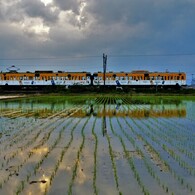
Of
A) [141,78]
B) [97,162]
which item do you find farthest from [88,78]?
[97,162]

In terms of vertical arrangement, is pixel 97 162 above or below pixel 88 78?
below

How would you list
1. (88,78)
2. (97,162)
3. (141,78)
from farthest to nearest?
(88,78) → (141,78) → (97,162)

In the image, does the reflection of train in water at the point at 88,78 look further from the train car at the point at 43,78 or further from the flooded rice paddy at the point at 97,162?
the flooded rice paddy at the point at 97,162

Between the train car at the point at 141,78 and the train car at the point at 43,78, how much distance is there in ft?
6.09

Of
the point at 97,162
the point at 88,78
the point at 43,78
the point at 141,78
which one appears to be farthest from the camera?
the point at 88,78

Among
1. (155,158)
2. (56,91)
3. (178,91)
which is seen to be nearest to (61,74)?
(56,91)

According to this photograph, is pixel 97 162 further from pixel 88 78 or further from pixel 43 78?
pixel 43 78

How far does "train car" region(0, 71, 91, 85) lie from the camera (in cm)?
5122

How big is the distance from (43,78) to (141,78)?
13428 millimetres

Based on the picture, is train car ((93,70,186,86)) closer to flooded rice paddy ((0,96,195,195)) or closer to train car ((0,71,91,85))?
train car ((0,71,91,85))

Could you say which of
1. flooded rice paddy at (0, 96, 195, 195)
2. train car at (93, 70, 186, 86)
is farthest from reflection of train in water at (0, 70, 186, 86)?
flooded rice paddy at (0, 96, 195, 195)

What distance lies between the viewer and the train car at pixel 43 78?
168 feet

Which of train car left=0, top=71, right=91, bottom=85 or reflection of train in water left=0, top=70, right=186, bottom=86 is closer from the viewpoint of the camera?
reflection of train in water left=0, top=70, right=186, bottom=86

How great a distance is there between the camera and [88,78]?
51.7 m
